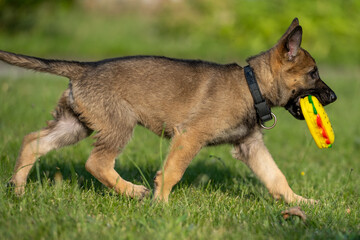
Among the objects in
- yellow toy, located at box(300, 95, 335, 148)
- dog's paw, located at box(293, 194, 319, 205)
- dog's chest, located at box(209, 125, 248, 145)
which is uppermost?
yellow toy, located at box(300, 95, 335, 148)

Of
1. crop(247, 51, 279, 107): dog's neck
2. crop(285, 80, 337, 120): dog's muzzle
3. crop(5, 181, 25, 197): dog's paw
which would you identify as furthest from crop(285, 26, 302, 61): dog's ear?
crop(5, 181, 25, 197): dog's paw

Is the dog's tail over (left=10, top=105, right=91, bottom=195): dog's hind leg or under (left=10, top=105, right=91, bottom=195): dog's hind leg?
over

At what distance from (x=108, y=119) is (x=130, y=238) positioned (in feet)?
4.43

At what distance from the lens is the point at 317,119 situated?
3898 millimetres

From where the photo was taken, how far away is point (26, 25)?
1378 centimetres

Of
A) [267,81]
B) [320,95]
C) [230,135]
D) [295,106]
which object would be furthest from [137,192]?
[320,95]

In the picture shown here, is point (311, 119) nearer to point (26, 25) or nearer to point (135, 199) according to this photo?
point (135, 199)

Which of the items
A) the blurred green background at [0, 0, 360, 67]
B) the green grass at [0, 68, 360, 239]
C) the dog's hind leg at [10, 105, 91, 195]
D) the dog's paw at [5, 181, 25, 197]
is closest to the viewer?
the green grass at [0, 68, 360, 239]

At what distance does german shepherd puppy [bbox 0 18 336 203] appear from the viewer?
3.68 meters

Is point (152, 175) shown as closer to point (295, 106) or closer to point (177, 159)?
point (177, 159)

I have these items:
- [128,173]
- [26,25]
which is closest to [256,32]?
[26,25]

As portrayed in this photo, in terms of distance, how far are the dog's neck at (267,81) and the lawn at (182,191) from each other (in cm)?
69

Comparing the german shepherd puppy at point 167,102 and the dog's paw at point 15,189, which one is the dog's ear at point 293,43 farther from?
the dog's paw at point 15,189

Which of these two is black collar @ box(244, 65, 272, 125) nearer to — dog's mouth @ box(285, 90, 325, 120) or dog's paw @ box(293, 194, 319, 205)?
dog's mouth @ box(285, 90, 325, 120)
